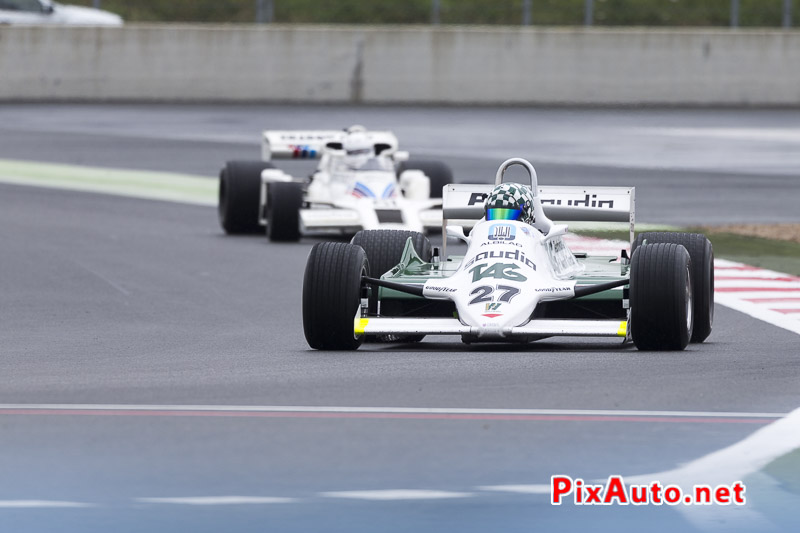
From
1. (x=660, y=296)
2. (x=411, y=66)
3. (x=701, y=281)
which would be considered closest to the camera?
(x=660, y=296)

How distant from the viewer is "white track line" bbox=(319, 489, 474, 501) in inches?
283

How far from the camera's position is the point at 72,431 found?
8500 millimetres

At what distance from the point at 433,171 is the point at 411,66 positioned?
16.8 metres

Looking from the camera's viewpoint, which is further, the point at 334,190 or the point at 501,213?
the point at 334,190

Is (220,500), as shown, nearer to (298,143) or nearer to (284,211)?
(284,211)

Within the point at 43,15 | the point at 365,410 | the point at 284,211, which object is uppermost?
A: the point at 43,15

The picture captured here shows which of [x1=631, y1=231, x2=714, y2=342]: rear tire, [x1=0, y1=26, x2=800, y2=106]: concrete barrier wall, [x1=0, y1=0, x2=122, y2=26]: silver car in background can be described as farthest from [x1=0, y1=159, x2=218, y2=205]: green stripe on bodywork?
[x1=631, y1=231, x2=714, y2=342]: rear tire

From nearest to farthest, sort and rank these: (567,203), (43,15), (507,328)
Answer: (507,328) → (567,203) → (43,15)

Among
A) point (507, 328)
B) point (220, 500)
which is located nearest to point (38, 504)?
point (220, 500)

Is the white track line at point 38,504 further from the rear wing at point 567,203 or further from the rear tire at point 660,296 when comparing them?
the rear wing at point 567,203

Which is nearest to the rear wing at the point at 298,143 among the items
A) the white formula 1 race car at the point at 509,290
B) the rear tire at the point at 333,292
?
the white formula 1 race car at the point at 509,290

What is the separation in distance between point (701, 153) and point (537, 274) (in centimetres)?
2129

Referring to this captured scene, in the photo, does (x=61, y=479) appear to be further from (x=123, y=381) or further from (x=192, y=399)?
(x=123, y=381)

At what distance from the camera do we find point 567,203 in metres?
13.2
